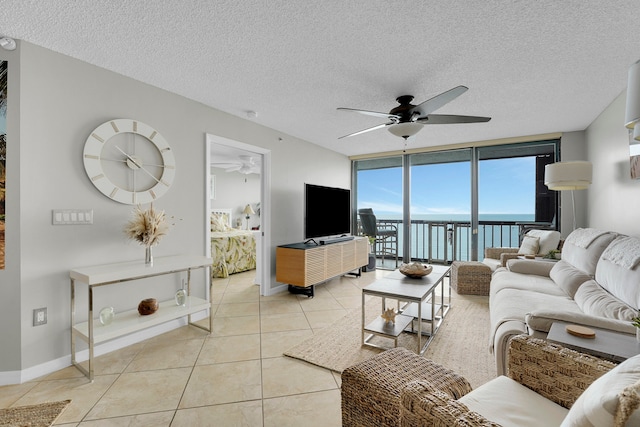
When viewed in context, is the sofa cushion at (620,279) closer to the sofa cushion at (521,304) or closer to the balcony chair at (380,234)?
the sofa cushion at (521,304)

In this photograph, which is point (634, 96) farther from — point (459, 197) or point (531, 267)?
point (459, 197)

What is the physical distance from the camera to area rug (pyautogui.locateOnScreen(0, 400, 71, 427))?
1662 mm

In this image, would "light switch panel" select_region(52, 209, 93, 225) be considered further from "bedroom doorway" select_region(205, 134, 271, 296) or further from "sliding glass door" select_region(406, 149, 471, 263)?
"sliding glass door" select_region(406, 149, 471, 263)

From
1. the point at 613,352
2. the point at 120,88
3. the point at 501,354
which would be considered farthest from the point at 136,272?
the point at 613,352

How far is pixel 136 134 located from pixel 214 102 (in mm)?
877

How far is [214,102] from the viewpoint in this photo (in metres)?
3.23

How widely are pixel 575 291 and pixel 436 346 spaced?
1.22 m

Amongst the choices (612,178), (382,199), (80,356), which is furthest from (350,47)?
(382,199)

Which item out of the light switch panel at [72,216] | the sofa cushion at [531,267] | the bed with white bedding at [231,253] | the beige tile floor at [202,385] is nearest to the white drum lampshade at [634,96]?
the beige tile floor at [202,385]

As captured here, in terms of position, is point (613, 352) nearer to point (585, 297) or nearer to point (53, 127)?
point (585, 297)

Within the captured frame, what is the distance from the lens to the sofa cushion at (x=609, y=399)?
0.64 meters

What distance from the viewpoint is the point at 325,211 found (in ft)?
Result: 15.6

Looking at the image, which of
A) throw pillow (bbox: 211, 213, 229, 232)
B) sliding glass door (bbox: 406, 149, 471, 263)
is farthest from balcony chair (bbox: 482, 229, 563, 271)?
throw pillow (bbox: 211, 213, 229, 232)

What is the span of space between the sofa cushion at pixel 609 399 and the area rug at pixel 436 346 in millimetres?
1472
